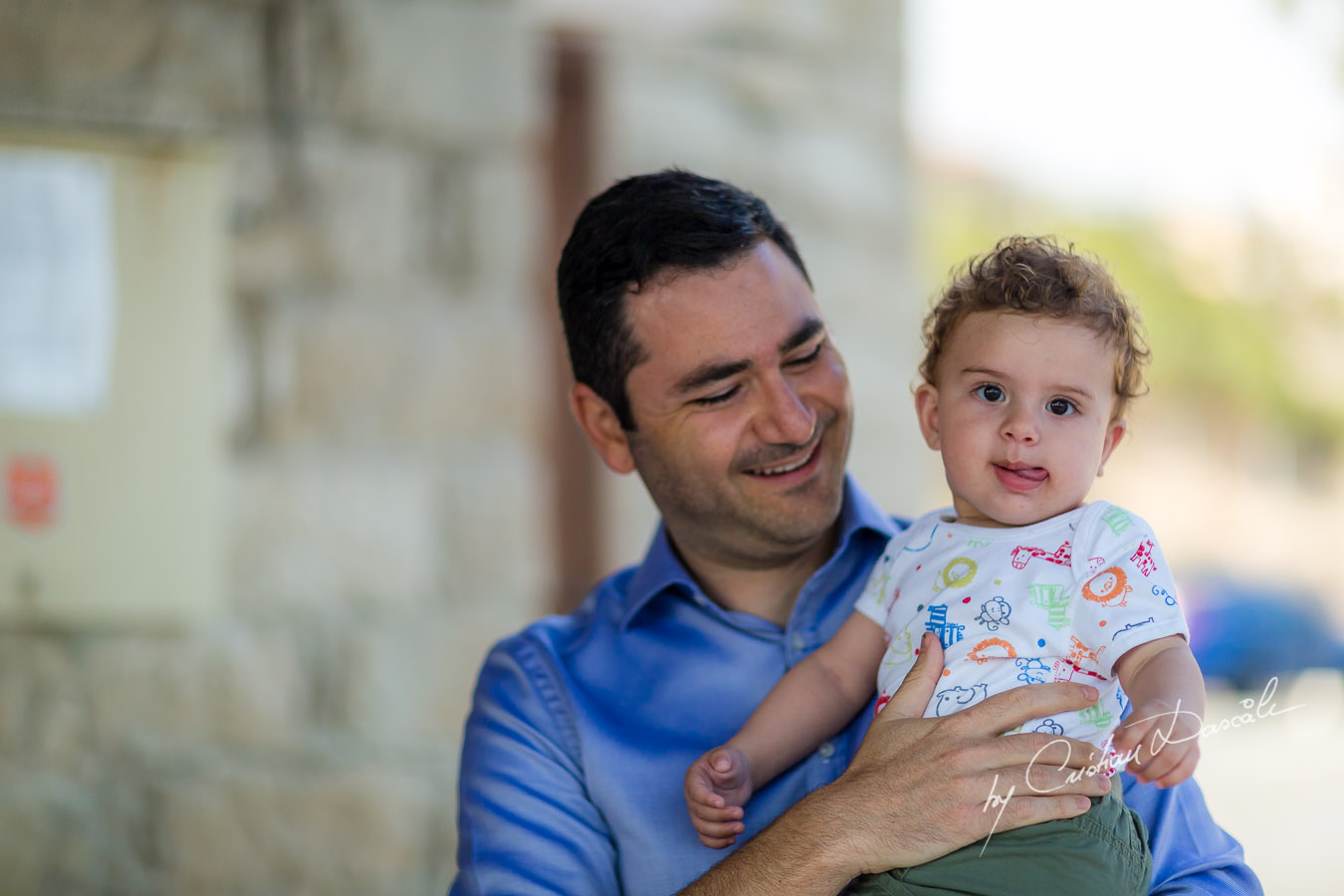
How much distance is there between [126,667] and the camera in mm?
2453

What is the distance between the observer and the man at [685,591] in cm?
182

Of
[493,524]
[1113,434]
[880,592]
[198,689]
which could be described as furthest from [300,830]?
[1113,434]

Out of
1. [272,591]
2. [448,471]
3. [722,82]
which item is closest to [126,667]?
[272,591]

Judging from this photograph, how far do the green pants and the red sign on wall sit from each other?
1754 mm

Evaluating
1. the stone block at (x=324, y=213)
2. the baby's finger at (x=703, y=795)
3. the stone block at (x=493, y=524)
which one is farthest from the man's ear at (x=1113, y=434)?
the stone block at (x=324, y=213)

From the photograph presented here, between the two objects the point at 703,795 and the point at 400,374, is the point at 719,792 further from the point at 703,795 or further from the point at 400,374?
the point at 400,374

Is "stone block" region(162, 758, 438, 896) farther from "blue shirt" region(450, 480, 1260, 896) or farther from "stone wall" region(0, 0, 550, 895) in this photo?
"blue shirt" region(450, 480, 1260, 896)

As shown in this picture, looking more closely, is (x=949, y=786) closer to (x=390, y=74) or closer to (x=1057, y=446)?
(x=1057, y=446)

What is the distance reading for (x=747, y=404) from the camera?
1.99 metres

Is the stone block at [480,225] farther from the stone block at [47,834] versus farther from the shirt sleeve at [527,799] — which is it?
the stone block at [47,834]

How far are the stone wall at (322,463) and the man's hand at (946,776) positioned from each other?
4.14ft

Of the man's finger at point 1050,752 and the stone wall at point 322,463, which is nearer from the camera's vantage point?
the man's finger at point 1050,752

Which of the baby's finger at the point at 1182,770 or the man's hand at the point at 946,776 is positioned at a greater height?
the baby's finger at the point at 1182,770

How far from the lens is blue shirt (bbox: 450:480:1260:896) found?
1.81 m
